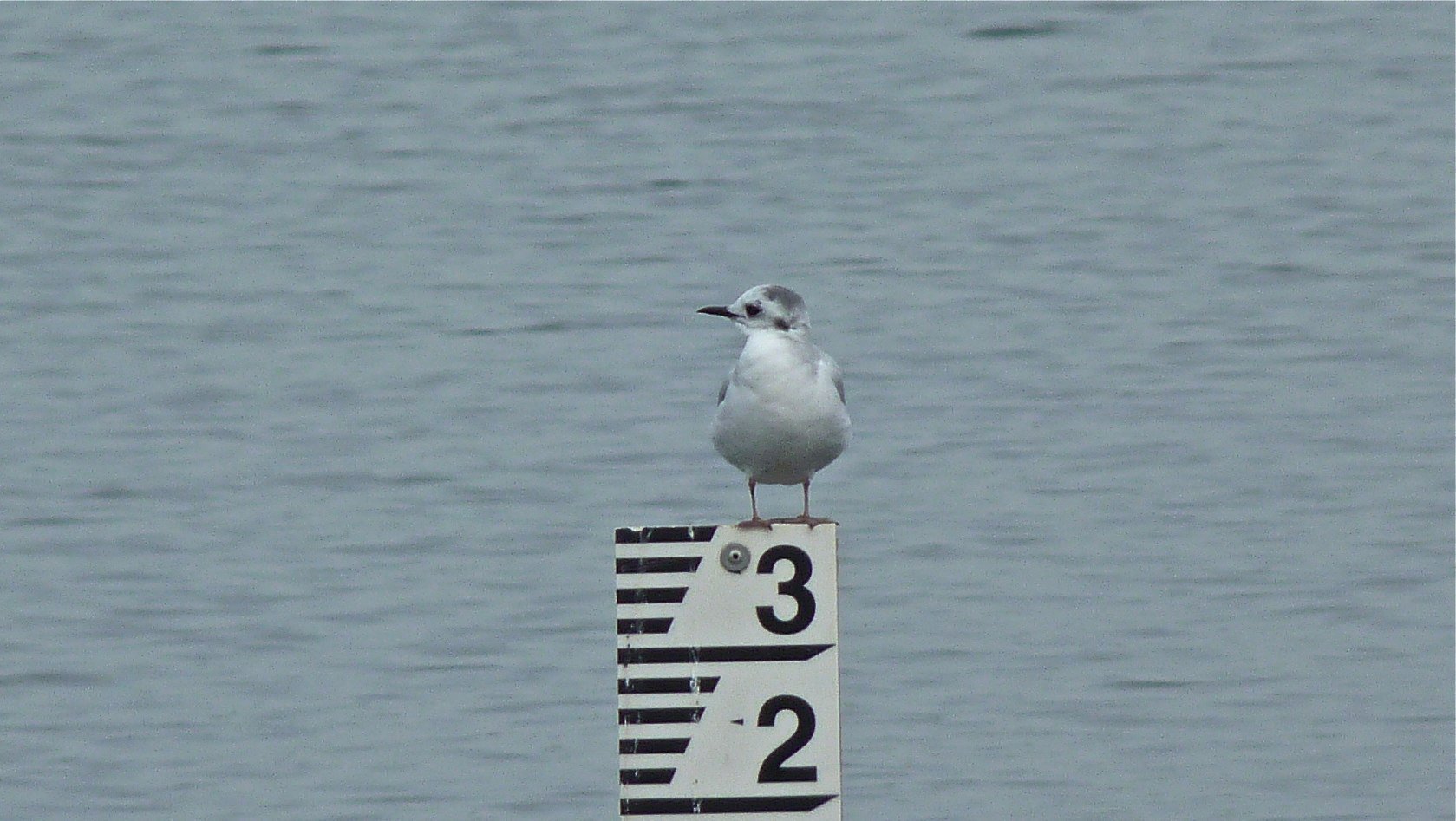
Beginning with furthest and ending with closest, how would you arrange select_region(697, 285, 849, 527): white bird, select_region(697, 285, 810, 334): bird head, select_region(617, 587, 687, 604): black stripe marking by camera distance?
select_region(697, 285, 810, 334): bird head
select_region(697, 285, 849, 527): white bird
select_region(617, 587, 687, 604): black stripe marking

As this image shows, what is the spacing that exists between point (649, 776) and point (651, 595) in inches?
15.2

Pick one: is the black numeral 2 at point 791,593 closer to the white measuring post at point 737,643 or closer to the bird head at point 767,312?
the white measuring post at point 737,643

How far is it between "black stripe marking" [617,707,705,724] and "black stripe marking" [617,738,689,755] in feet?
0.13

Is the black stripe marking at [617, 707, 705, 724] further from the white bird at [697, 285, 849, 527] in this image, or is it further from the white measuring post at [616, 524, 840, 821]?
the white bird at [697, 285, 849, 527]

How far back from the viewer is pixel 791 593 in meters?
4.97

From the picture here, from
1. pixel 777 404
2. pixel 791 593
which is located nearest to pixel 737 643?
pixel 791 593

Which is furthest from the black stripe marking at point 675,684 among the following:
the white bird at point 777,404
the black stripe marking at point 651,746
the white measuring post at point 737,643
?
the white bird at point 777,404

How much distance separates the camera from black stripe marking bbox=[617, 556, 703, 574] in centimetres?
495

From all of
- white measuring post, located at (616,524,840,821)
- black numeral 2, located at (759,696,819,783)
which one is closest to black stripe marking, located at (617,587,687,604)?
white measuring post, located at (616,524,840,821)

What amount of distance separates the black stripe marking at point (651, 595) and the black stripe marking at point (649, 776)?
13.9 inches

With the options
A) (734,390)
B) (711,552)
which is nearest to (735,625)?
(711,552)

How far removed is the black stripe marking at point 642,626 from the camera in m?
4.96

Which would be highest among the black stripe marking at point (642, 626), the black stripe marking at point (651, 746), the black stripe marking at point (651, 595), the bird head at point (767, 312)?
the bird head at point (767, 312)

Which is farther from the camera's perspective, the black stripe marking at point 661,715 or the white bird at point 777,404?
the white bird at point 777,404
